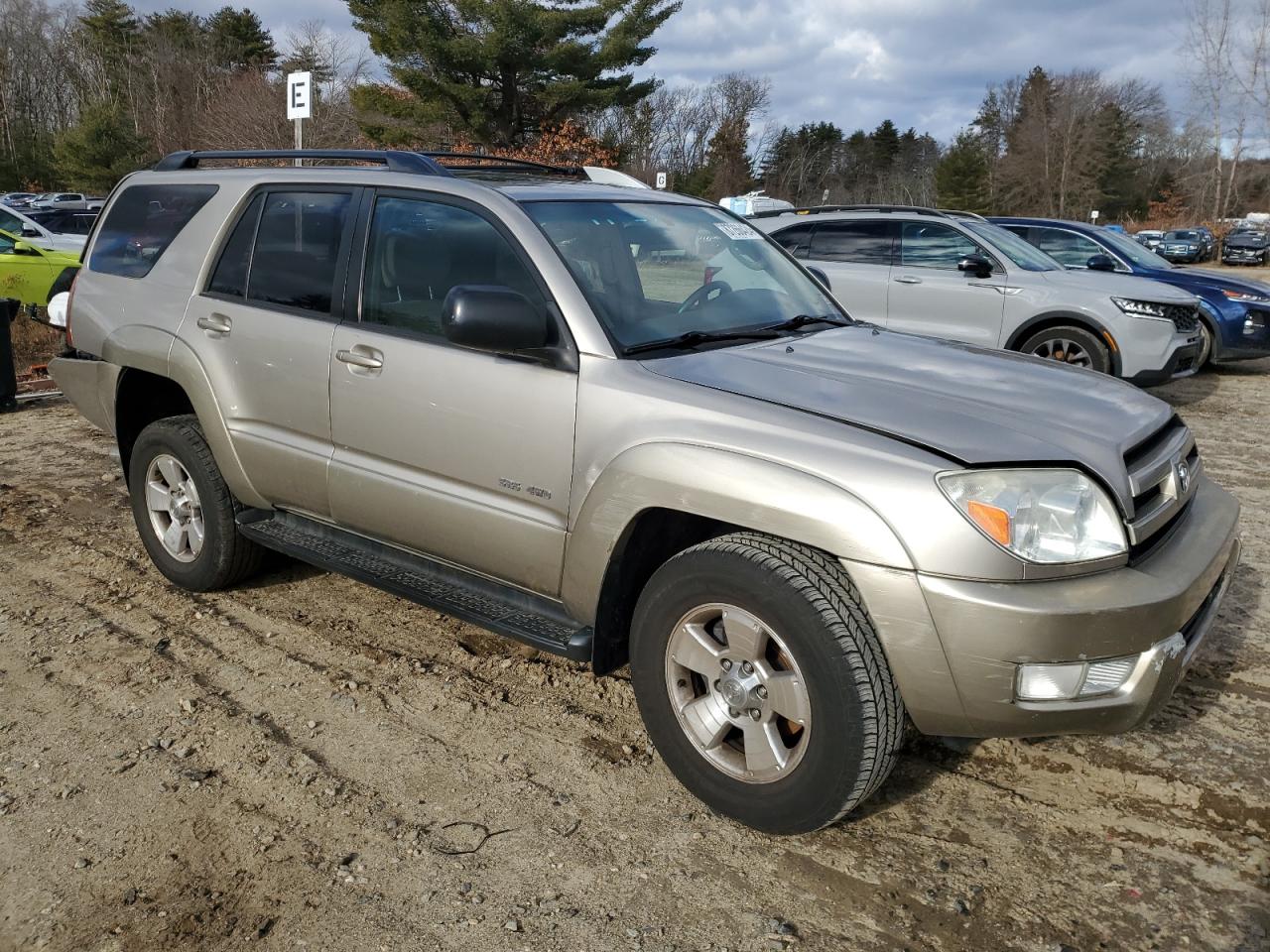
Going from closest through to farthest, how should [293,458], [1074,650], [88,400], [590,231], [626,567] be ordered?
[1074,650]
[626,567]
[590,231]
[293,458]
[88,400]

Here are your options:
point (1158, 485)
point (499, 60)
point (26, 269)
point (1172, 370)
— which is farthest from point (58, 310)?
point (499, 60)

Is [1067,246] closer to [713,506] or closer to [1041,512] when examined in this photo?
[1041,512]

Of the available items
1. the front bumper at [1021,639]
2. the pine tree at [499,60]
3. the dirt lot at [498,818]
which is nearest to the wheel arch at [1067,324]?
the dirt lot at [498,818]

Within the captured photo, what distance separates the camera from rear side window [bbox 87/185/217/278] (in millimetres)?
4461

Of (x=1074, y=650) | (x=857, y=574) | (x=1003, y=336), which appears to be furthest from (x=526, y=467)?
(x=1003, y=336)

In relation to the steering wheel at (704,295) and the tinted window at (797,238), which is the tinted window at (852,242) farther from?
the steering wheel at (704,295)

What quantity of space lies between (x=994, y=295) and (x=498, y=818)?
24.9ft

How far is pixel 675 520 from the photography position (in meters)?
3.09

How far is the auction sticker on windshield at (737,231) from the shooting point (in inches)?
164

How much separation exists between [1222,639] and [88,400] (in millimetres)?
5210

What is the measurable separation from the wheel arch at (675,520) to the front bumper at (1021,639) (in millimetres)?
129

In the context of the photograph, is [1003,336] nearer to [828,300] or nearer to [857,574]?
[828,300]

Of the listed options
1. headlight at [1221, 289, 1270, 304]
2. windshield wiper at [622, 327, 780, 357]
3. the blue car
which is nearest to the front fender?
windshield wiper at [622, 327, 780, 357]

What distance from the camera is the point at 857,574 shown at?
8.35 feet
